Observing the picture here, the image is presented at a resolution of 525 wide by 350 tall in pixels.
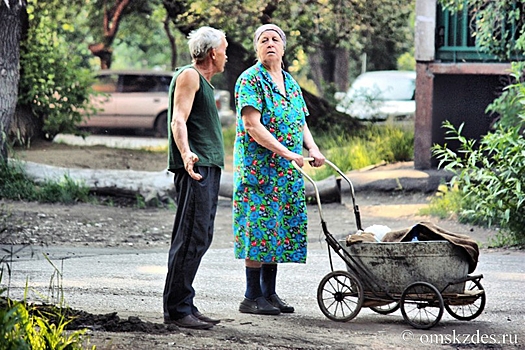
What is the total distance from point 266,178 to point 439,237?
1221 mm

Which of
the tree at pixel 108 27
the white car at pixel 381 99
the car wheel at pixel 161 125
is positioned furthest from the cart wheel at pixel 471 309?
the car wheel at pixel 161 125

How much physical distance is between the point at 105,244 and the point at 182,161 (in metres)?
5.09

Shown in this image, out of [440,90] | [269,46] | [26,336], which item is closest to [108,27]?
[440,90]

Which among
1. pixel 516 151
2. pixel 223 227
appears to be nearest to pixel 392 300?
pixel 516 151

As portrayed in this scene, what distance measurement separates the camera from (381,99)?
22984 mm

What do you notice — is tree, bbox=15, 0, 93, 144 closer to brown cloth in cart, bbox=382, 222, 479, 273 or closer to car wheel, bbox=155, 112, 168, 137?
car wheel, bbox=155, 112, 168, 137

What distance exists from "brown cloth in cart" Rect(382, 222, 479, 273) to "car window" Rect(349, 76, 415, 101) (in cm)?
1785

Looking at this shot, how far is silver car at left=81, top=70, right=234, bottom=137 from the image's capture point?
93.4ft

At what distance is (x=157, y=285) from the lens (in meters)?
8.12

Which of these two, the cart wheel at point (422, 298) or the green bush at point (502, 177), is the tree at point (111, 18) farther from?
the cart wheel at point (422, 298)

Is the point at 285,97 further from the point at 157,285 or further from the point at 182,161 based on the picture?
the point at 157,285

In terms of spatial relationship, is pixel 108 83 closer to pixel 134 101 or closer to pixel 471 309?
pixel 134 101

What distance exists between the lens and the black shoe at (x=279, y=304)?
689 centimetres

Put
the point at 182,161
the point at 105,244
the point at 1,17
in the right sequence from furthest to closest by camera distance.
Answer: the point at 1,17 < the point at 105,244 < the point at 182,161
